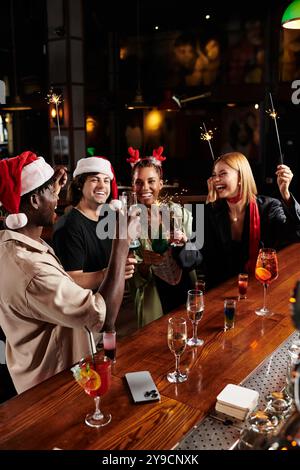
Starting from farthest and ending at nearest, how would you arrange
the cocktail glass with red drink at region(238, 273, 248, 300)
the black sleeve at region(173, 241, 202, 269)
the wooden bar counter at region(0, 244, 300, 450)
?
the black sleeve at region(173, 241, 202, 269) < the cocktail glass with red drink at region(238, 273, 248, 300) < the wooden bar counter at region(0, 244, 300, 450)

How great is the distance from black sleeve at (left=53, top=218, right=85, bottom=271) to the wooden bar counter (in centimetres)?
87

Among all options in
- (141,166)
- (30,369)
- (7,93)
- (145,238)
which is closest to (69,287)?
(30,369)

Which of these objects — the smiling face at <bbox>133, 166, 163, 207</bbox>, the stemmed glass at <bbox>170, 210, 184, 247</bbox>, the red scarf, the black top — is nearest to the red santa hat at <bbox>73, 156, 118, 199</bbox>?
the smiling face at <bbox>133, 166, 163, 207</bbox>

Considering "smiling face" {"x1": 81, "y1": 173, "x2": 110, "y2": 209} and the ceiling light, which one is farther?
the ceiling light

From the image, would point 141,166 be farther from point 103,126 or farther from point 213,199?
point 103,126

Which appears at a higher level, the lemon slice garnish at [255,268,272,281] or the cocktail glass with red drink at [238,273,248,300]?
the lemon slice garnish at [255,268,272,281]

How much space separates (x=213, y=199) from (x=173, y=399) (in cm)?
212

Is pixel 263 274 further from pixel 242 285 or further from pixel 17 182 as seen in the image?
pixel 17 182

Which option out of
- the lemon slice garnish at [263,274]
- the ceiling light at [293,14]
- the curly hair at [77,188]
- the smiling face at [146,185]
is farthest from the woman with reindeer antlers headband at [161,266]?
the ceiling light at [293,14]

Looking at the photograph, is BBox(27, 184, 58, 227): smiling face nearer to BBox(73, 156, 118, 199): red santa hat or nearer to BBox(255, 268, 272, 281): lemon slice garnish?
BBox(255, 268, 272, 281): lemon slice garnish

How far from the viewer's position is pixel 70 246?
2771mm

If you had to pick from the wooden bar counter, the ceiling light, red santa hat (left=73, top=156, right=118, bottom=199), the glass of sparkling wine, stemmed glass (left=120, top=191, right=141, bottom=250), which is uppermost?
the ceiling light

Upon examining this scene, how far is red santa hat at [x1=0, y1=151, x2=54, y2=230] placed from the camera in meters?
1.80

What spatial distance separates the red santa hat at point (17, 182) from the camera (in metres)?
1.80
